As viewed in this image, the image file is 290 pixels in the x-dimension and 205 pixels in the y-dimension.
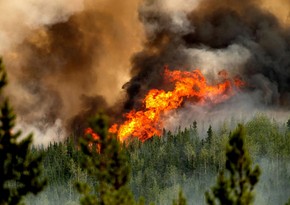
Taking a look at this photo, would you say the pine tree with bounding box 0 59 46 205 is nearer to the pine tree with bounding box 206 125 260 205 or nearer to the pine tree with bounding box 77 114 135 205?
the pine tree with bounding box 77 114 135 205

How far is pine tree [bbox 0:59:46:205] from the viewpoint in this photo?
124 ft

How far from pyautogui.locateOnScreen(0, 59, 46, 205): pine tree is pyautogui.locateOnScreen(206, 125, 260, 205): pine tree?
17.0 m

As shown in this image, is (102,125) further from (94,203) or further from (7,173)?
(7,173)

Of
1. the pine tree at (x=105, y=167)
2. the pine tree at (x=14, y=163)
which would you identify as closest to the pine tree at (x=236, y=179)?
the pine tree at (x=105, y=167)

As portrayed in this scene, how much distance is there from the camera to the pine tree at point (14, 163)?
3775cm

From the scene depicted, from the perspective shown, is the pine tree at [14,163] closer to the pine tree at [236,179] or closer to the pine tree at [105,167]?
the pine tree at [105,167]

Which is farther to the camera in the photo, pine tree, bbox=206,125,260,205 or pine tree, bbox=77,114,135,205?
pine tree, bbox=206,125,260,205

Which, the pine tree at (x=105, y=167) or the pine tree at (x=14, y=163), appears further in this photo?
the pine tree at (x=105, y=167)

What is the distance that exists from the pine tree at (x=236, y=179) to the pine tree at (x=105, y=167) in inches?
331

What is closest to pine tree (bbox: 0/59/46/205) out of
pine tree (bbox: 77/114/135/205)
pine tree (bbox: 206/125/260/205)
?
pine tree (bbox: 77/114/135/205)

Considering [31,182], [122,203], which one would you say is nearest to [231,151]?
[122,203]

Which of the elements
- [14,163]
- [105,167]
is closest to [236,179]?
[105,167]

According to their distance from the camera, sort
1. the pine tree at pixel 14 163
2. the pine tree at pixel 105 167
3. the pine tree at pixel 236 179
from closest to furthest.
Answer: the pine tree at pixel 14 163 < the pine tree at pixel 105 167 < the pine tree at pixel 236 179

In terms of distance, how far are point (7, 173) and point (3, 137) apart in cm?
256
